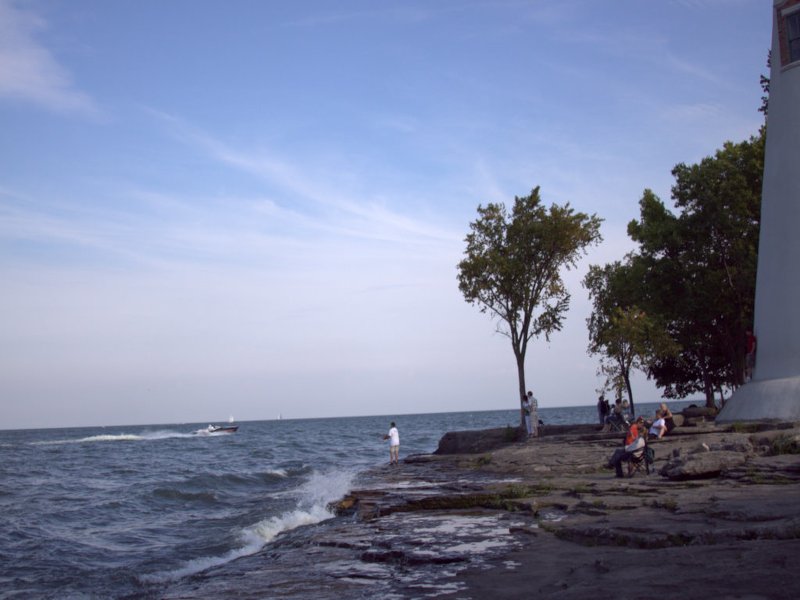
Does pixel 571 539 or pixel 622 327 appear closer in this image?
pixel 571 539

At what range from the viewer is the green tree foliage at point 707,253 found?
35.1 meters

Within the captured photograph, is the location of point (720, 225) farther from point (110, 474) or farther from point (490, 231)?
point (110, 474)

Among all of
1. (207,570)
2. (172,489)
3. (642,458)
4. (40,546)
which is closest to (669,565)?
(207,570)

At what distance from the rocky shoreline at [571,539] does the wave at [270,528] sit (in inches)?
35.6

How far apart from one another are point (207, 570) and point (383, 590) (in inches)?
243

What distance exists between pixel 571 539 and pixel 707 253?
29115mm

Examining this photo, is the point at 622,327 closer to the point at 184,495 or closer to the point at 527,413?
the point at 527,413

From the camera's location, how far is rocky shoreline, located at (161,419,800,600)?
7.67 meters

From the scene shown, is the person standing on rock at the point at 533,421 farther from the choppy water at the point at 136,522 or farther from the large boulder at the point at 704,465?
the large boulder at the point at 704,465

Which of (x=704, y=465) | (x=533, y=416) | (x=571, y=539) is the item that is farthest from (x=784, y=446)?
(x=533, y=416)

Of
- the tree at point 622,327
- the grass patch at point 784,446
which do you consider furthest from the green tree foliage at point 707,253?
the grass patch at point 784,446

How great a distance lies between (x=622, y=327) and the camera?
35250mm

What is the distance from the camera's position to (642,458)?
1847 centimetres

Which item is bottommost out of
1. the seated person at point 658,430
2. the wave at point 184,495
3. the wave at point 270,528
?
the wave at point 184,495
